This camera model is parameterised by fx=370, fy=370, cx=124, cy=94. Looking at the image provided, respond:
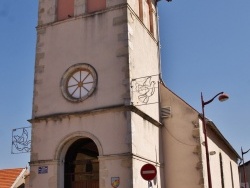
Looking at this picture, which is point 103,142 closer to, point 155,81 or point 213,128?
point 155,81

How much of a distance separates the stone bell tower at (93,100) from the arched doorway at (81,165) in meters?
0.04

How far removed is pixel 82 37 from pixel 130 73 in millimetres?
2652

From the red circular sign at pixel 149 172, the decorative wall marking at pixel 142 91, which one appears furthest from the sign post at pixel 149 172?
the decorative wall marking at pixel 142 91

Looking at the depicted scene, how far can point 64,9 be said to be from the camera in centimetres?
1557

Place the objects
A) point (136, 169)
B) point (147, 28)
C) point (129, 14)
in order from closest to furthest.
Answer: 1. point (136, 169)
2. point (129, 14)
3. point (147, 28)

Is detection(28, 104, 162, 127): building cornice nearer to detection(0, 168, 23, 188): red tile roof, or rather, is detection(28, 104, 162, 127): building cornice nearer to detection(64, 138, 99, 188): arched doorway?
detection(64, 138, 99, 188): arched doorway

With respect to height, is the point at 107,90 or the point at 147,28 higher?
the point at 147,28

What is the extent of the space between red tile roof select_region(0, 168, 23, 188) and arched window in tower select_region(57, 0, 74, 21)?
58.4 feet

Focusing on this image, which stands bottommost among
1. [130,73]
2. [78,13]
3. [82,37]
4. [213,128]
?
[213,128]

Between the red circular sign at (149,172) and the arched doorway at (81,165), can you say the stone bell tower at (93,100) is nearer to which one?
the arched doorway at (81,165)

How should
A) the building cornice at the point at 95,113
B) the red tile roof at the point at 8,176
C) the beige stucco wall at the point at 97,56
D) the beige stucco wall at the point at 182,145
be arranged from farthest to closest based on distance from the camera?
the red tile roof at the point at 8,176 < the beige stucco wall at the point at 182,145 < the beige stucco wall at the point at 97,56 < the building cornice at the point at 95,113

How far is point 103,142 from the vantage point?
12867mm

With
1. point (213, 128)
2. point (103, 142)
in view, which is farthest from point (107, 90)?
point (213, 128)

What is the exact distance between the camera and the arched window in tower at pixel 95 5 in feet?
48.4
